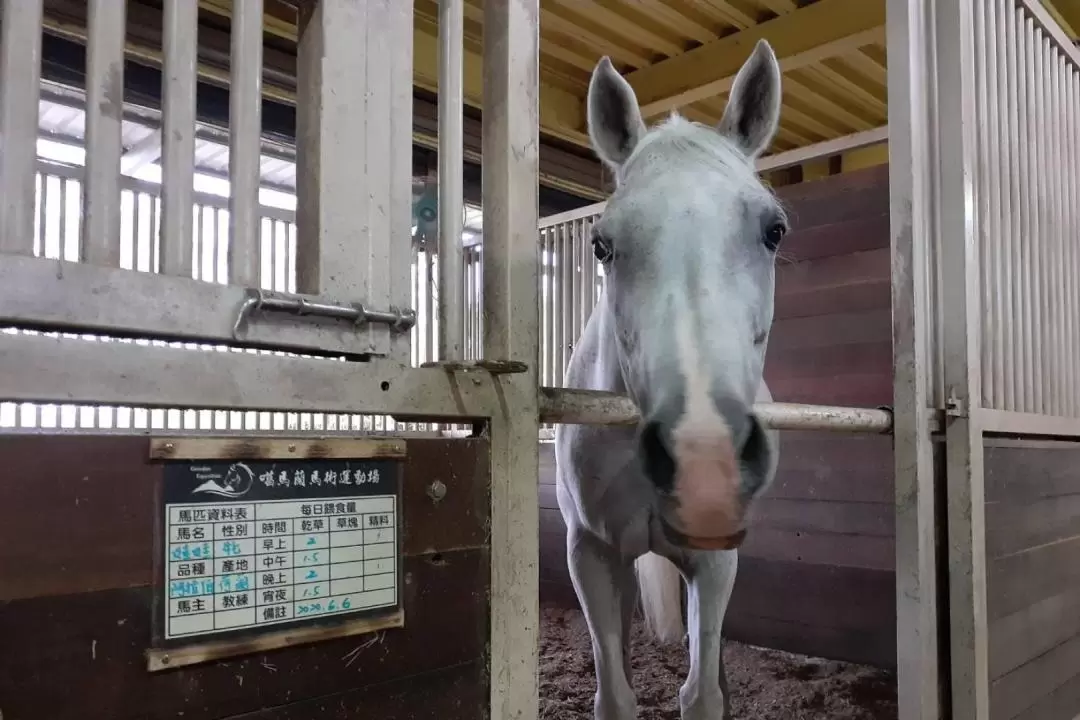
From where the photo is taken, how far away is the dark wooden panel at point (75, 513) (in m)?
0.59

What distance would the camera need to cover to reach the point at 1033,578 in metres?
1.96

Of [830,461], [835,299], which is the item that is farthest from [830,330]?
[830,461]

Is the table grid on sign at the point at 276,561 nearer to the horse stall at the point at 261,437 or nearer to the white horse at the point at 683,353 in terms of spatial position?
the horse stall at the point at 261,437

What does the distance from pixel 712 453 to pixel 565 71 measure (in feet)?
10.5

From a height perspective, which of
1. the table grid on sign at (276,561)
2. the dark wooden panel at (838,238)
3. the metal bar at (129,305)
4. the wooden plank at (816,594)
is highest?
the dark wooden panel at (838,238)

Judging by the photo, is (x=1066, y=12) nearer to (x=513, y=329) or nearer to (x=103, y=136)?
(x=513, y=329)

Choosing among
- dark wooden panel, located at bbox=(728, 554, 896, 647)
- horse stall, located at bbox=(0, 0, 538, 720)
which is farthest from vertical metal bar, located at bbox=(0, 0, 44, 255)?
dark wooden panel, located at bbox=(728, 554, 896, 647)

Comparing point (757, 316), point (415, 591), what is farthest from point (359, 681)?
point (757, 316)

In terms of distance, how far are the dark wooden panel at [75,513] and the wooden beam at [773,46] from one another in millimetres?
2599

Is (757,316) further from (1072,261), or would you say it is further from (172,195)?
(1072,261)

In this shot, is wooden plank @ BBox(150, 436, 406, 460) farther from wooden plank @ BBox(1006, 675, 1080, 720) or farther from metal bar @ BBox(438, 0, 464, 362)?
wooden plank @ BBox(1006, 675, 1080, 720)

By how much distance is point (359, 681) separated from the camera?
782 mm

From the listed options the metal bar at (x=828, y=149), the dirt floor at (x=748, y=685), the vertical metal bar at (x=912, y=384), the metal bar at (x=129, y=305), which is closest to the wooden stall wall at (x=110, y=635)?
the metal bar at (x=129, y=305)

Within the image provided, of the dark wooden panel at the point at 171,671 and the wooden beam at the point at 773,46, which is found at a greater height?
the wooden beam at the point at 773,46
